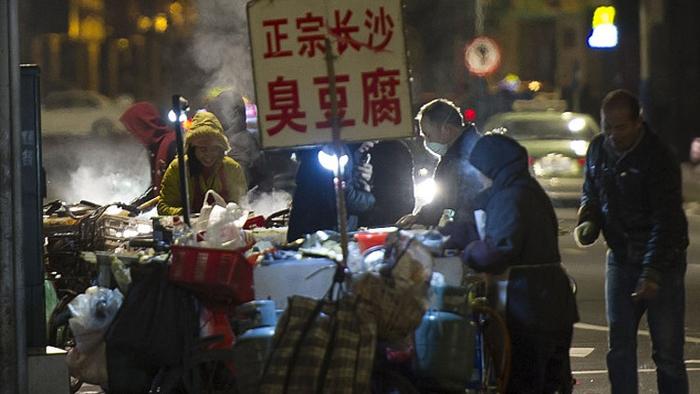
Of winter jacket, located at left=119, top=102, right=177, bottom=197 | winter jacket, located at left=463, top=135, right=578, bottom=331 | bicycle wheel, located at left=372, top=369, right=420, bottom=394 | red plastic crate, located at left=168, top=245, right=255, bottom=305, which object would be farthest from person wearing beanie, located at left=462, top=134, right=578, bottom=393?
winter jacket, located at left=119, top=102, right=177, bottom=197

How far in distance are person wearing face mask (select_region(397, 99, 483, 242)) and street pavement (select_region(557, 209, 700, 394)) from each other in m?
1.71

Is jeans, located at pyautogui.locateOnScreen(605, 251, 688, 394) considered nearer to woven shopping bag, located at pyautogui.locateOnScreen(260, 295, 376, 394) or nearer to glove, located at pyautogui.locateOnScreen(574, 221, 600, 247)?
glove, located at pyautogui.locateOnScreen(574, 221, 600, 247)

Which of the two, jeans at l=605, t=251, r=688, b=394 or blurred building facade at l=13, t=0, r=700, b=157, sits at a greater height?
blurred building facade at l=13, t=0, r=700, b=157

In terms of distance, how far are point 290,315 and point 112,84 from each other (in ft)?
87.2

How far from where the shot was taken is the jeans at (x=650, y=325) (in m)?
7.68

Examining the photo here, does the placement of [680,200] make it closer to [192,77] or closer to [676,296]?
[676,296]

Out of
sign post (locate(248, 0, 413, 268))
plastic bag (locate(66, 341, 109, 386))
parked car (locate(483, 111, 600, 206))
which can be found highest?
parked car (locate(483, 111, 600, 206))

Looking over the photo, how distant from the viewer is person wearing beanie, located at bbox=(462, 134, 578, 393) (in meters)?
7.21

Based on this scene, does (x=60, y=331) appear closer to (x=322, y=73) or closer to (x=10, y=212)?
(x=10, y=212)

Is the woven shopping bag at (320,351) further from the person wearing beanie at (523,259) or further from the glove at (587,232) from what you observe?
the glove at (587,232)

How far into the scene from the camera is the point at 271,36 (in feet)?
24.8

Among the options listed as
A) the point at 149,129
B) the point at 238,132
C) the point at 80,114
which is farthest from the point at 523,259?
the point at 80,114

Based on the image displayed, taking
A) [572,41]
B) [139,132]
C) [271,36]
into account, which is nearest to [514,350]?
[271,36]

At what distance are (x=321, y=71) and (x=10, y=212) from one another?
Result: 178 cm
